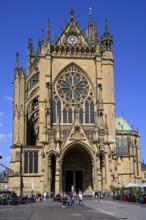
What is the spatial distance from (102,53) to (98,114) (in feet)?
36.9

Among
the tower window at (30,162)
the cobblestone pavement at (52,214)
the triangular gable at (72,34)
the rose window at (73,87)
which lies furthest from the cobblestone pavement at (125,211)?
the triangular gable at (72,34)

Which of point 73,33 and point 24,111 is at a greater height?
point 73,33

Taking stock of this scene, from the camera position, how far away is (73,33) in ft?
203

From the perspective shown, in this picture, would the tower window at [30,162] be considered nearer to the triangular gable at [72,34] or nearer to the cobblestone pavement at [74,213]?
the triangular gable at [72,34]

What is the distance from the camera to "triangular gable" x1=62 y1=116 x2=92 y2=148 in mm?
54500

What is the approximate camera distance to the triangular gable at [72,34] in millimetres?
61188

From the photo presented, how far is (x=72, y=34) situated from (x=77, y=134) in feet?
58.0

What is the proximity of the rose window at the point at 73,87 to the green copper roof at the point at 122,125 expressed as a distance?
62.7 feet

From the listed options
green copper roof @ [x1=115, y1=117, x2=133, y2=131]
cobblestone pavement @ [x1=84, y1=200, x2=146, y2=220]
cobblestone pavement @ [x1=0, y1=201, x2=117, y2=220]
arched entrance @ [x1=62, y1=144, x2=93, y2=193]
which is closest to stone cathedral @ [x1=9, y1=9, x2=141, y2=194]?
arched entrance @ [x1=62, y1=144, x2=93, y2=193]

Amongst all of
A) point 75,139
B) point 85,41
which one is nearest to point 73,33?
point 85,41

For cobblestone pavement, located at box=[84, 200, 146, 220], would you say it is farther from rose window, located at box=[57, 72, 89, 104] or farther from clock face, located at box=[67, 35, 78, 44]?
clock face, located at box=[67, 35, 78, 44]

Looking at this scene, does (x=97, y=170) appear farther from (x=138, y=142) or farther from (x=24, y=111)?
(x=138, y=142)

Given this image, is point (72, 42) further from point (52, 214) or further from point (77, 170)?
point (52, 214)

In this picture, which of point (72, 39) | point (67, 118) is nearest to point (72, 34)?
point (72, 39)
